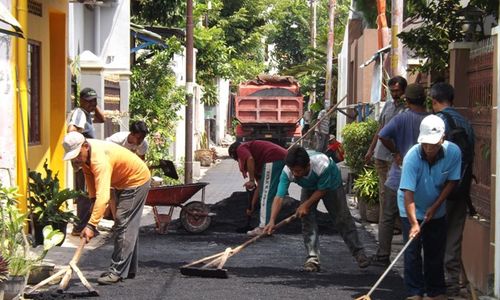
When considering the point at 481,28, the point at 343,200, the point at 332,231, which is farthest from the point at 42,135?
the point at 481,28

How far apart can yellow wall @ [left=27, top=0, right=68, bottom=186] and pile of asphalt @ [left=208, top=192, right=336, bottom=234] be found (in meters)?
2.56

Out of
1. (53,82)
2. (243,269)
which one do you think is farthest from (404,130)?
(53,82)

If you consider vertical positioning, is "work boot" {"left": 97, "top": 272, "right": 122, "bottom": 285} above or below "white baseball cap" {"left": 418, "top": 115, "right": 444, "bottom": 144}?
below

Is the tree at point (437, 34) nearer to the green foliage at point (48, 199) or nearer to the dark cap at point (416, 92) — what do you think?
the dark cap at point (416, 92)

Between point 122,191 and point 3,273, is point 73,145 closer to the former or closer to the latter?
point 122,191

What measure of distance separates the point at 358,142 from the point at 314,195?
244 inches

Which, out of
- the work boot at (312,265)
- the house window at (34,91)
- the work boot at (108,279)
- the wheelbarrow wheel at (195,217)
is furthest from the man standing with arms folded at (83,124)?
the work boot at (312,265)

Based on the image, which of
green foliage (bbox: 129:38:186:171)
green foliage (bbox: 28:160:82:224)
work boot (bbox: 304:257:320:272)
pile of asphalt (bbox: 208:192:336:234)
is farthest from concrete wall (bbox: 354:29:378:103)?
work boot (bbox: 304:257:320:272)

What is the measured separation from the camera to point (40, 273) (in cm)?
968

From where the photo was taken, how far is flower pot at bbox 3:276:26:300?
27.2ft

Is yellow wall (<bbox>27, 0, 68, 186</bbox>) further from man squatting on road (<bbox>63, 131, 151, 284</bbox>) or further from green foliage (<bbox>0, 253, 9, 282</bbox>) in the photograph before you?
green foliage (<bbox>0, 253, 9, 282</bbox>)

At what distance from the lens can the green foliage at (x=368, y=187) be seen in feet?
51.2

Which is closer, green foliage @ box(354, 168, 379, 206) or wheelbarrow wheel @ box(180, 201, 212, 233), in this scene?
wheelbarrow wheel @ box(180, 201, 212, 233)

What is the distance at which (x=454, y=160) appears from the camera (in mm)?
8547
